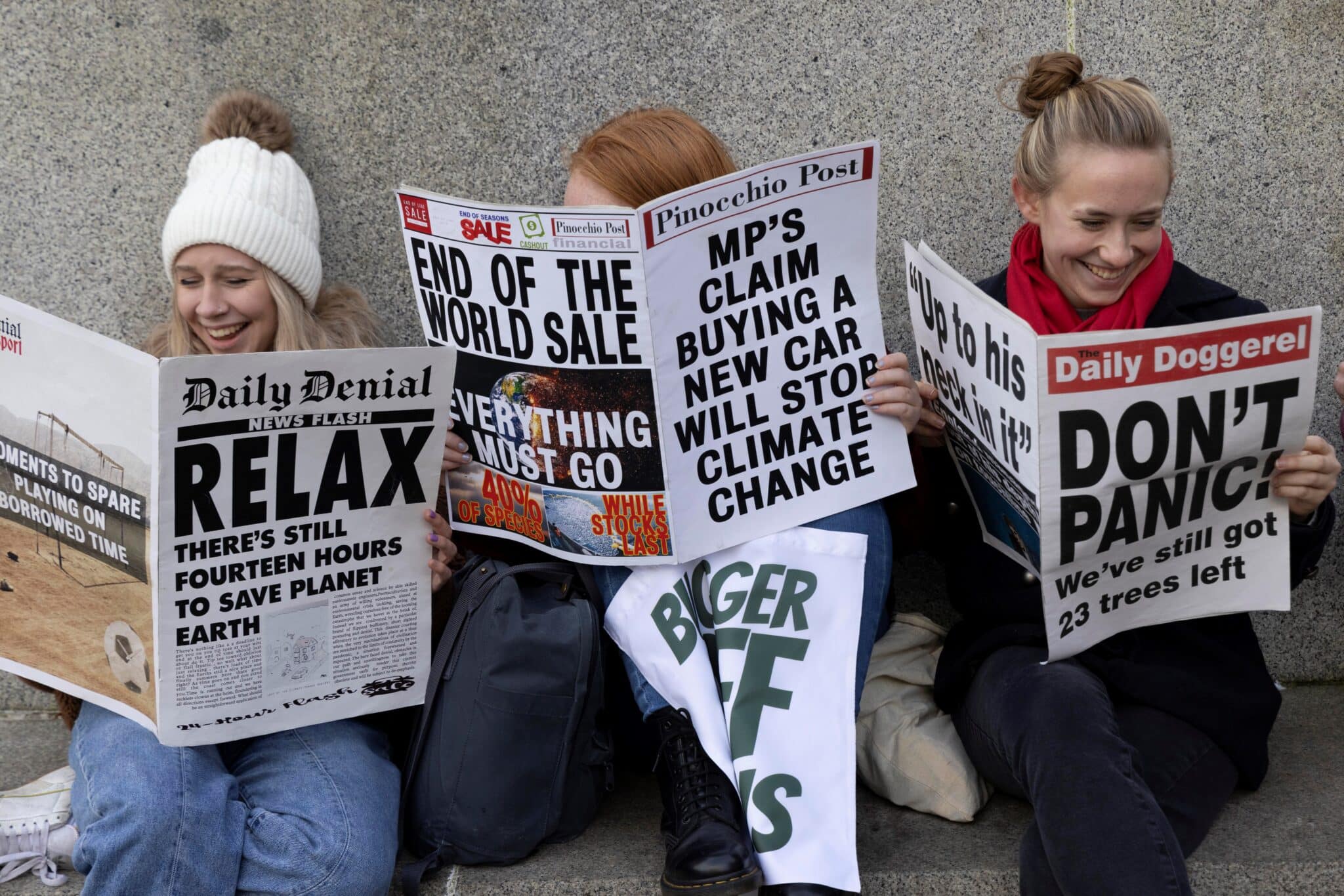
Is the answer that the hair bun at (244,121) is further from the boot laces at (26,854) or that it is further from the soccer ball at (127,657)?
the boot laces at (26,854)

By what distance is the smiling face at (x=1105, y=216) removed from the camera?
1.88 meters

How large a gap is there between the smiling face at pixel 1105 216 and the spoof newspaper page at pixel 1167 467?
11.1 inches

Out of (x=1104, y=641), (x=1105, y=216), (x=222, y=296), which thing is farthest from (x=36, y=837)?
(x=1105, y=216)

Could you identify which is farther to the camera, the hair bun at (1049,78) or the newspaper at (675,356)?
the hair bun at (1049,78)

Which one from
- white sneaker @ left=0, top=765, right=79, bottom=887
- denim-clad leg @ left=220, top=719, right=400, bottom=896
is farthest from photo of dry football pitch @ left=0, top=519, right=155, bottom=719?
white sneaker @ left=0, top=765, right=79, bottom=887

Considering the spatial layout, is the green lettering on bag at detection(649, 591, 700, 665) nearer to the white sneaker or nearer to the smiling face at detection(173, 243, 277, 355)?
the smiling face at detection(173, 243, 277, 355)

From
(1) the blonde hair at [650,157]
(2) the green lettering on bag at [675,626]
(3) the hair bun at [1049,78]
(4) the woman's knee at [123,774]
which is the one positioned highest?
(3) the hair bun at [1049,78]

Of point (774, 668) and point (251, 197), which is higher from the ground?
point (251, 197)

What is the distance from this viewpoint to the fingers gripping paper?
68.8 inches

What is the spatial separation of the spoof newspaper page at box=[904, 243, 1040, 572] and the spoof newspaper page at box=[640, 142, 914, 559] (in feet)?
0.34

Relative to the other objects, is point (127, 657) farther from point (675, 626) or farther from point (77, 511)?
point (675, 626)

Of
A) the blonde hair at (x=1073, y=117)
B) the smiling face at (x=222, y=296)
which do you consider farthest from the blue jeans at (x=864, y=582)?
the smiling face at (x=222, y=296)

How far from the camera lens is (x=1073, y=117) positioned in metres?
1.93

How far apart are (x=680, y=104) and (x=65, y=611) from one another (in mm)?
1553
